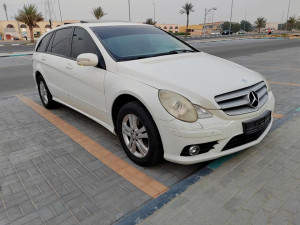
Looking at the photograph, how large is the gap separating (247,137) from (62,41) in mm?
3470

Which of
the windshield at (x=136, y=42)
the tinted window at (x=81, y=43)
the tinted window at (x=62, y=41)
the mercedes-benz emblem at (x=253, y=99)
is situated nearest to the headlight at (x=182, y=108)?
the mercedes-benz emblem at (x=253, y=99)

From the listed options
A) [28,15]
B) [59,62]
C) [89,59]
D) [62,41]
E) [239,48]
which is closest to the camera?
[89,59]

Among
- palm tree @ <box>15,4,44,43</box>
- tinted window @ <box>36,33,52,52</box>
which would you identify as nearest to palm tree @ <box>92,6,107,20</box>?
palm tree @ <box>15,4,44,43</box>

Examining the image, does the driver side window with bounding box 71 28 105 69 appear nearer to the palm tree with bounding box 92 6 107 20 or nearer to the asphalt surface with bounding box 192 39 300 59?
the asphalt surface with bounding box 192 39 300 59

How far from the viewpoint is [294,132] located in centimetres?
371

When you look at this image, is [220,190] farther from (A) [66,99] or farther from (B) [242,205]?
(A) [66,99]

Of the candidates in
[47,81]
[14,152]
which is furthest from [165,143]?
[47,81]

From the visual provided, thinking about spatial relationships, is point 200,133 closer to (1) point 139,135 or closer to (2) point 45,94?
(1) point 139,135

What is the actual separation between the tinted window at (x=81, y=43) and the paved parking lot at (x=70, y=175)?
51.0 inches

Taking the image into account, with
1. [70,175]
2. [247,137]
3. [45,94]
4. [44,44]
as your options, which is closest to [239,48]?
[44,44]

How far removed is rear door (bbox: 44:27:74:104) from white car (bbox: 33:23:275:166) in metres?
0.16

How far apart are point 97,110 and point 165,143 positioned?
4.41 feet

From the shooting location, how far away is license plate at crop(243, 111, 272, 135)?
2.61 meters

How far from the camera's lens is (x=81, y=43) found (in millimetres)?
3768
